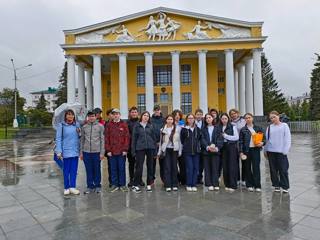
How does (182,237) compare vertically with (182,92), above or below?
below

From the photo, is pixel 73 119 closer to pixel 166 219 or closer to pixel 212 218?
pixel 166 219

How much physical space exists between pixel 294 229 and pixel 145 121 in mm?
3823

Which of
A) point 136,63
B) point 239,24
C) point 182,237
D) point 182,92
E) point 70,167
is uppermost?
Result: point 239,24

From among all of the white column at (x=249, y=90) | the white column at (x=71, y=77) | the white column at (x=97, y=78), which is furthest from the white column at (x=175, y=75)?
the white column at (x=71, y=77)

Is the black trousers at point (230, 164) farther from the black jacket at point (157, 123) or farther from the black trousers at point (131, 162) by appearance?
the black trousers at point (131, 162)

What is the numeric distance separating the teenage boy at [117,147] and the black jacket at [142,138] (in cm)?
17

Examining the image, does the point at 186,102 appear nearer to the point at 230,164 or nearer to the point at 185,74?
the point at 185,74

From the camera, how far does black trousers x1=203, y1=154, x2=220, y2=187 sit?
6.72 m

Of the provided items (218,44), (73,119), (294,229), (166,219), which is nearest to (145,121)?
(73,119)

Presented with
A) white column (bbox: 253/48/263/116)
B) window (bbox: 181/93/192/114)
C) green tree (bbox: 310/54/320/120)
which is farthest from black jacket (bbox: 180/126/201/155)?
green tree (bbox: 310/54/320/120)

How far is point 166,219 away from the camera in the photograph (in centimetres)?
469

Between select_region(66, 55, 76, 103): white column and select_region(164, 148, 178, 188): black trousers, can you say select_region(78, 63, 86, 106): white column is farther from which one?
select_region(164, 148, 178, 188): black trousers

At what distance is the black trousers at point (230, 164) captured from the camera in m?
6.61

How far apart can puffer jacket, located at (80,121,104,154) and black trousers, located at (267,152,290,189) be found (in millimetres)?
3931
